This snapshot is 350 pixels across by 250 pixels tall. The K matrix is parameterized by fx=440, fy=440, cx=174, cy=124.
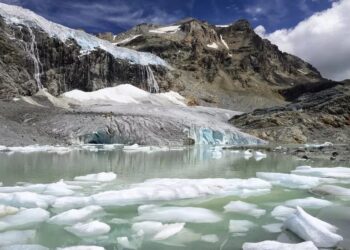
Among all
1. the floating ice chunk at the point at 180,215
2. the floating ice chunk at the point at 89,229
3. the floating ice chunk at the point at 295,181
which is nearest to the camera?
the floating ice chunk at the point at 89,229

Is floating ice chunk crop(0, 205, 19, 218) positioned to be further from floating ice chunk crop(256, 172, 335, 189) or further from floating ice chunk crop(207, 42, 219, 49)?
floating ice chunk crop(207, 42, 219, 49)

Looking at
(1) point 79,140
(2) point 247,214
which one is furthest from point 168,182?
(1) point 79,140

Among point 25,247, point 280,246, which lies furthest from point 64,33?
point 280,246

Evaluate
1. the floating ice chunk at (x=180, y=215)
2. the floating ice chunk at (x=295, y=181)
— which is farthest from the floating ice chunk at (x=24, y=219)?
the floating ice chunk at (x=295, y=181)

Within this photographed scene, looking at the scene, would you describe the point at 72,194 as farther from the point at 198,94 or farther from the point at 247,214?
the point at 198,94

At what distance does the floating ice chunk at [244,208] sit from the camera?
28.7ft

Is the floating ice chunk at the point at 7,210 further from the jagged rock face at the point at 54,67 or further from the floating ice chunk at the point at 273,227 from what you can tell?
the jagged rock face at the point at 54,67

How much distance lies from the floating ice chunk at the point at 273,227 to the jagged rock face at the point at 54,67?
168 ft

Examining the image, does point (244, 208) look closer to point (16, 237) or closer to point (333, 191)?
point (333, 191)

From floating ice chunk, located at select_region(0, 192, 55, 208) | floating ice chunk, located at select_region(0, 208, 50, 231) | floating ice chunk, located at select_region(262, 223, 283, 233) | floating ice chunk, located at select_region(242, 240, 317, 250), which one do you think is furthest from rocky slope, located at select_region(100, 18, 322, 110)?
floating ice chunk, located at select_region(242, 240, 317, 250)

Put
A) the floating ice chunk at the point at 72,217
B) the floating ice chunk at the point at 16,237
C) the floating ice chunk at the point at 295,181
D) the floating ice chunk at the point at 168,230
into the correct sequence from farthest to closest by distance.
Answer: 1. the floating ice chunk at the point at 295,181
2. the floating ice chunk at the point at 72,217
3. the floating ice chunk at the point at 168,230
4. the floating ice chunk at the point at 16,237

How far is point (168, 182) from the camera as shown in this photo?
12.3 meters

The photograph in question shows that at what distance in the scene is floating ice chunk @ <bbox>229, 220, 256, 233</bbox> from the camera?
290 inches

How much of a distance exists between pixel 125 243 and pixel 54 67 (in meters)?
66.5
